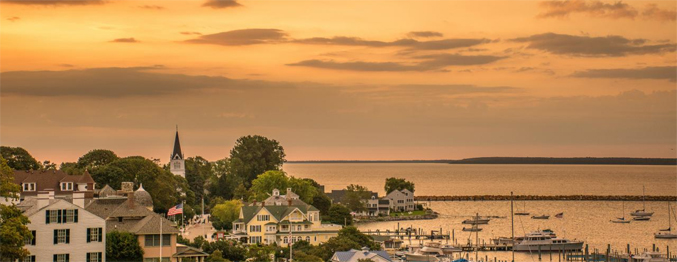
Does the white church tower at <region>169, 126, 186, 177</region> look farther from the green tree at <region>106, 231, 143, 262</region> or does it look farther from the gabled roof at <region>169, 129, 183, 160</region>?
the green tree at <region>106, 231, 143, 262</region>

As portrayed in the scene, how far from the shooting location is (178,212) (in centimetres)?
5797

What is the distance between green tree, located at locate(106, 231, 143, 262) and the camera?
48.5 meters

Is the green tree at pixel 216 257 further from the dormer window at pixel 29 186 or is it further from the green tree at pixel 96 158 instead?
the green tree at pixel 96 158

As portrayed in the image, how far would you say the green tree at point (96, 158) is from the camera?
406 feet

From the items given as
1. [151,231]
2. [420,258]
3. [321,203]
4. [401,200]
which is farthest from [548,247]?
[401,200]

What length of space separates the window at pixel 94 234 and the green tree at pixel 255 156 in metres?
109

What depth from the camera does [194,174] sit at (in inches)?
6132

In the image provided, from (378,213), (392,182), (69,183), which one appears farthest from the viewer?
(392,182)

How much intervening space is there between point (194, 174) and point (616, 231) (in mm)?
73025

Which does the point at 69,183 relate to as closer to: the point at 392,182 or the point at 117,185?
the point at 117,185

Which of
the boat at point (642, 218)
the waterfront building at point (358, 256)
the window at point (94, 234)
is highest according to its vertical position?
the window at point (94, 234)

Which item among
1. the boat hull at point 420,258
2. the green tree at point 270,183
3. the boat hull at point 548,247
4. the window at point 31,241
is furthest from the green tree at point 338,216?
the window at point 31,241

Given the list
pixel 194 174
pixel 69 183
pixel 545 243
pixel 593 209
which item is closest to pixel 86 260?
pixel 69 183

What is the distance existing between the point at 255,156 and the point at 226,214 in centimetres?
5660
